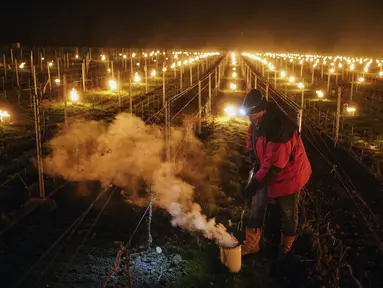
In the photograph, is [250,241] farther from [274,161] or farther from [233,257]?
[274,161]

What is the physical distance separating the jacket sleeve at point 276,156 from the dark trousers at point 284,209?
1.59 feet

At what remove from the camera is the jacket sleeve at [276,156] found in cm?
476

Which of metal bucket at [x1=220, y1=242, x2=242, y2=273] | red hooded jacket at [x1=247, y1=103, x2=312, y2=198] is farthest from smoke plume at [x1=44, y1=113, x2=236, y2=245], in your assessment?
red hooded jacket at [x1=247, y1=103, x2=312, y2=198]

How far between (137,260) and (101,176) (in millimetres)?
3875

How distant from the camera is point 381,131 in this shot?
16.0m

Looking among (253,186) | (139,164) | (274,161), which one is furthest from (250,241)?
(139,164)

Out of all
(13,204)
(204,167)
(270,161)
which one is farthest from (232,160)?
(270,161)

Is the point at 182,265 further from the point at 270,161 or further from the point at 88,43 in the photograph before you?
the point at 88,43

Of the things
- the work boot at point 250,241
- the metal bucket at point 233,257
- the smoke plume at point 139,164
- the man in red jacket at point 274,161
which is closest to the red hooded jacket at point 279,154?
the man in red jacket at point 274,161

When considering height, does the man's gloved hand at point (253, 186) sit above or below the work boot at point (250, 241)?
above

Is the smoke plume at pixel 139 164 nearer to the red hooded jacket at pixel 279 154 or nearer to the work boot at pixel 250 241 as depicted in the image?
the work boot at pixel 250 241

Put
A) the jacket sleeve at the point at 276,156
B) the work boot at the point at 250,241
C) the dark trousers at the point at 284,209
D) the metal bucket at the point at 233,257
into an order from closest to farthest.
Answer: the jacket sleeve at the point at 276,156 → the metal bucket at the point at 233,257 → the dark trousers at the point at 284,209 → the work boot at the point at 250,241

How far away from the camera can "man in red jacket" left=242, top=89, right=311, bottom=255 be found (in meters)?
4.79

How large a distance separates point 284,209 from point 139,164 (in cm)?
514
